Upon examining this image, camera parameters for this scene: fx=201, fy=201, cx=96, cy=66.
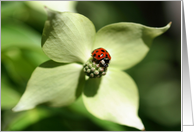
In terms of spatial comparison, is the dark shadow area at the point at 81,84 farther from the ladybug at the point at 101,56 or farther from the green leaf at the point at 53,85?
the ladybug at the point at 101,56

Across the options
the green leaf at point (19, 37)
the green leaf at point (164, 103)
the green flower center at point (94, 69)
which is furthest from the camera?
the green leaf at point (164, 103)

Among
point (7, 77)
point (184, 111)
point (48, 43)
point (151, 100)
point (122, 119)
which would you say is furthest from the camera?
point (151, 100)

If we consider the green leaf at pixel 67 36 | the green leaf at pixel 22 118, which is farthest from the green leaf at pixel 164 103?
the green leaf at pixel 67 36

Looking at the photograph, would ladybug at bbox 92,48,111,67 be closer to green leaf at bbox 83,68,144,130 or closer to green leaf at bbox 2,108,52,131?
green leaf at bbox 83,68,144,130

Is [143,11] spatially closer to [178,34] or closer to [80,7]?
[178,34]

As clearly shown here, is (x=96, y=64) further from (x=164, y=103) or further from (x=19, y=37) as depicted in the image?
(x=164, y=103)

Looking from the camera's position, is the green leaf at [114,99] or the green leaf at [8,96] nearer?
the green leaf at [114,99]

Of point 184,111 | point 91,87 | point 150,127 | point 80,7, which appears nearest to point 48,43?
point 91,87
